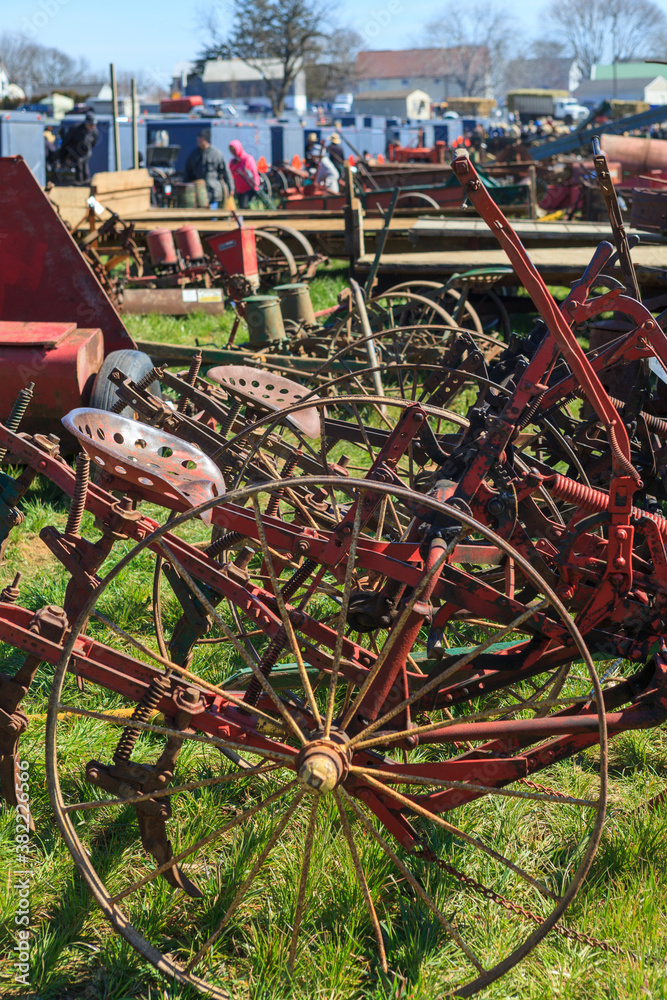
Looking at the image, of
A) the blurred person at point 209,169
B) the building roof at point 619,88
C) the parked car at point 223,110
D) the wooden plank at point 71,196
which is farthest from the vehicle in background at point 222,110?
the building roof at point 619,88

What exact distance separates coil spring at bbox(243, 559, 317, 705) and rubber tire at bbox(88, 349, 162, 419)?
7.01 feet

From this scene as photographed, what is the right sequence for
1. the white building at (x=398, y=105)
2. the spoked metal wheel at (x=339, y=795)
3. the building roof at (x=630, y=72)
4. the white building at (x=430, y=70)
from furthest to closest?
the white building at (x=430, y=70) < the building roof at (x=630, y=72) < the white building at (x=398, y=105) < the spoked metal wheel at (x=339, y=795)

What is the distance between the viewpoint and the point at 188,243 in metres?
8.76

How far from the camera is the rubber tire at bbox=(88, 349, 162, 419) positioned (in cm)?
434

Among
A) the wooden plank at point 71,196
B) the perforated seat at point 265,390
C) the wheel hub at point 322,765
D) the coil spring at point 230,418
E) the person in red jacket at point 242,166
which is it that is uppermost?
the person in red jacket at point 242,166

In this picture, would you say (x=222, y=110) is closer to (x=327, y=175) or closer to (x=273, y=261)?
(x=327, y=175)

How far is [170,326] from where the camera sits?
7750mm

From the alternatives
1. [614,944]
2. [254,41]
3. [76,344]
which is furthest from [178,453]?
[254,41]

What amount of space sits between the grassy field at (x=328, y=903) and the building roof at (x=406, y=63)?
82108mm

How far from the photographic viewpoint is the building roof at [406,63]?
76.6m

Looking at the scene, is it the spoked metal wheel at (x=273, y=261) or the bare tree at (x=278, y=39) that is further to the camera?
the bare tree at (x=278, y=39)

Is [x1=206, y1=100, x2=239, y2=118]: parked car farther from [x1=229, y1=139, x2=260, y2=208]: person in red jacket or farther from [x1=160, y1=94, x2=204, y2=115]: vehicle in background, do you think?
[x1=229, y1=139, x2=260, y2=208]: person in red jacket

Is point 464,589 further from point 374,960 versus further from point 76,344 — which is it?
point 76,344

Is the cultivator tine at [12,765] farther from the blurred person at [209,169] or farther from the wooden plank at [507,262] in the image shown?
the blurred person at [209,169]
